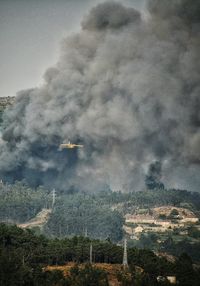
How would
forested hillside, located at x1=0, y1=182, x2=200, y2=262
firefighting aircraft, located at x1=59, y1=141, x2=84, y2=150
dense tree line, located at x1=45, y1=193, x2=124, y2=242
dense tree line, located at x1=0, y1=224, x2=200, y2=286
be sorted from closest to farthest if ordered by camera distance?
1. dense tree line, located at x1=0, y1=224, x2=200, y2=286
2. forested hillside, located at x1=0, y1=182, x2=200, y2=262
3. dense tree line, located at x1=45, y1=193, x2=124, y2=242
4. firefighting aircraft, located at x1=59, y1=141, x2=84, y2=150

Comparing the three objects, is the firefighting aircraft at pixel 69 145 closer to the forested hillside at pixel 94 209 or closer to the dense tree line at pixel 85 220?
the forested hillside at pixel 94 209

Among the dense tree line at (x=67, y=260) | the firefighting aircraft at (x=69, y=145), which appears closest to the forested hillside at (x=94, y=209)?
the firefighting aircraft at (x=69, y=145)

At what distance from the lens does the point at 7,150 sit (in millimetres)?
73688

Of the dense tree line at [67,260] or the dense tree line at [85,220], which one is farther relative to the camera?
the dense tree line at [85,220]

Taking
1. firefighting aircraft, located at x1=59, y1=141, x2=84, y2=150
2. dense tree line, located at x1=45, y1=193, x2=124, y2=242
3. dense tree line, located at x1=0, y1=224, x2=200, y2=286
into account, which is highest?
firefighting aircraft, located at x1=59, y1=141, x2=84, y2=150

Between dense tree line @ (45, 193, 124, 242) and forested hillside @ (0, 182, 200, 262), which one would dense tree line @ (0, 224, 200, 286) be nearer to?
forested hillside @ (0, 182, 200, 262)

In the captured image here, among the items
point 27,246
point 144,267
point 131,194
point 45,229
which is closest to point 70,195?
point 131,194

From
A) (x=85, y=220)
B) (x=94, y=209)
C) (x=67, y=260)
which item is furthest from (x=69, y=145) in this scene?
(x=67, y=260)

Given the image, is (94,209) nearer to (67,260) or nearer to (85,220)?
(85,220)

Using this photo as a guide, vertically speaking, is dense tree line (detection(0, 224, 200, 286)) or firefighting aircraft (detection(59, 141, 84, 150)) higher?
firefighting aircraft (detection(59, 141, 84, 150))

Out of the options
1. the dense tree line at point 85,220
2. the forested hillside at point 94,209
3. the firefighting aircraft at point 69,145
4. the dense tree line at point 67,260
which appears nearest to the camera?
the dense tree line at point 67,260

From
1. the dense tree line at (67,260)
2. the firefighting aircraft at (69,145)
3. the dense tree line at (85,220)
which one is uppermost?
the firefighting aircraft at (69,145)

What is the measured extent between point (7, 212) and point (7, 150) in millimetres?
10365

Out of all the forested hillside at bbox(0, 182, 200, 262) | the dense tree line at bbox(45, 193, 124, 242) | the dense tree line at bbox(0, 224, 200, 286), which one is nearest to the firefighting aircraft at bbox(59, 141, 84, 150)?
the forested hillside at bbox(0, 182, 200, 262)
